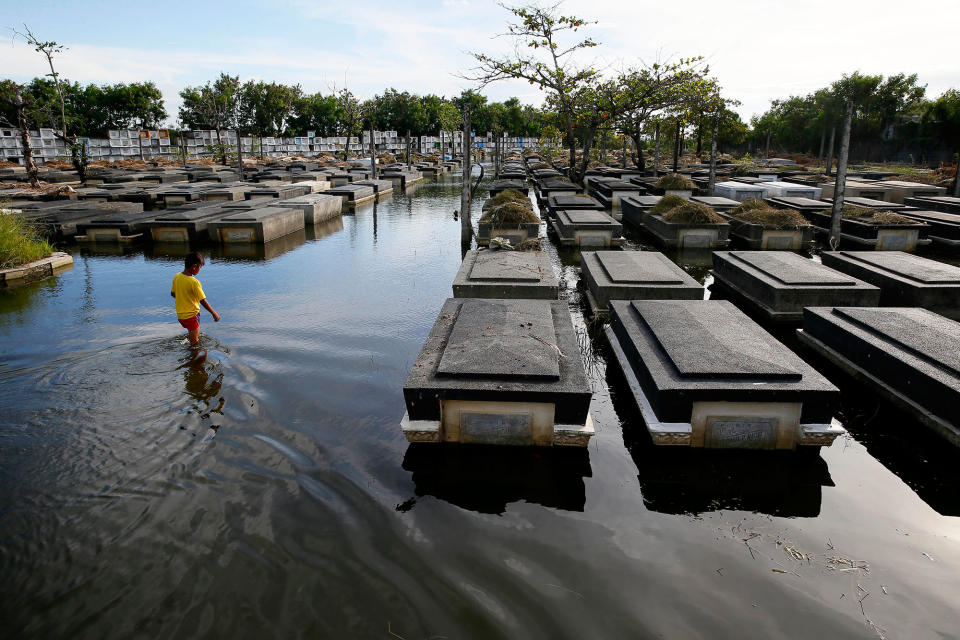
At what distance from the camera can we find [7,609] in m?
3.16

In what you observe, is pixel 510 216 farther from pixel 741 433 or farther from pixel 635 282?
pixel 741 433

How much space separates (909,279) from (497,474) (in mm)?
7416

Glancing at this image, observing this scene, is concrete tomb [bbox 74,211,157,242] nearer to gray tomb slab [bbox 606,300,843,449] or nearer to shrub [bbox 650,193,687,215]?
shrub [bbox 650,193,687,215]

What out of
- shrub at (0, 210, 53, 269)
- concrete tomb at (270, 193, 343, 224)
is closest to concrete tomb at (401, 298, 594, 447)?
shrub at (0, 210, 53, 269)

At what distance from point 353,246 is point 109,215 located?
8.15 metres

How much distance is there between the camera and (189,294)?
264 inches

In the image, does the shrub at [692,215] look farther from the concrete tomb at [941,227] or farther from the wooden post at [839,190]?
the concrete tomb at [941,227]

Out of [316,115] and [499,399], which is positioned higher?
[316,115]

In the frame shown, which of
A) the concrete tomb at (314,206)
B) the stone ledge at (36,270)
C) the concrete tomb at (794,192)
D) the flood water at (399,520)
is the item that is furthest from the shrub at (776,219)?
the stone ledge at (36,270)

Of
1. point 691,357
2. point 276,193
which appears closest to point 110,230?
point 276,193

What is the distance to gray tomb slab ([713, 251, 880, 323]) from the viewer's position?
Answer: 25.5 feet

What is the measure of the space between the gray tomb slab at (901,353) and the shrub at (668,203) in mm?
8593

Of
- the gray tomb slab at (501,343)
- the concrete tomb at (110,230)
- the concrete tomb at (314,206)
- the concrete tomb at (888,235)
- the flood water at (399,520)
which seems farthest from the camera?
the concrete tomb at (314,206)

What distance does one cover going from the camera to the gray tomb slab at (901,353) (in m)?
4.91
